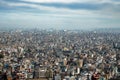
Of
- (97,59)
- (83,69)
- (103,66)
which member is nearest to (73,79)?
(83,69)

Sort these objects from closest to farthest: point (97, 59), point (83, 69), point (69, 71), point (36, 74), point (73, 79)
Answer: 1. point (73, 79)
2. point (36, 74)
3. point (69, 71)
4. point (83, 69)
5. point (97, 59)

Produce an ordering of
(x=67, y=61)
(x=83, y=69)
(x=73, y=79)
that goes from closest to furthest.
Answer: (x=73, y=79), (x=83, y=69), (x=67, y=61)

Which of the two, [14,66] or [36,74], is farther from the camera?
[14,66]

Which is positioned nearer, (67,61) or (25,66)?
(25,66)

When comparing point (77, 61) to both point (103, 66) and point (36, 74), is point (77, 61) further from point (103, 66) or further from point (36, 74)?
point (36, 74)

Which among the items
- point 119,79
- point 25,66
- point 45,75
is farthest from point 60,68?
point 119,79

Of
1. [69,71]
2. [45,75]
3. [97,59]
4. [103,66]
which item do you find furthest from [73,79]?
[97,59]

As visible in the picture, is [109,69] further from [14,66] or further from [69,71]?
[14,66]

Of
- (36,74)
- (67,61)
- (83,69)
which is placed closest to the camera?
(36,74)

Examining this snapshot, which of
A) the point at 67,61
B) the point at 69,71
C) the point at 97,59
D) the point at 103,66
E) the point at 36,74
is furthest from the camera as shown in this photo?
the point at 97,59
